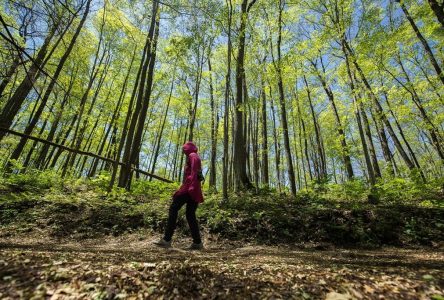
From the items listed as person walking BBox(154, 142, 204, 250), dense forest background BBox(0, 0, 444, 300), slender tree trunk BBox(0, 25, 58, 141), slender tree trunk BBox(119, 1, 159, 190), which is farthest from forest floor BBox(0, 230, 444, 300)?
slender tree trunk BBox(119, 1, 159, 190)

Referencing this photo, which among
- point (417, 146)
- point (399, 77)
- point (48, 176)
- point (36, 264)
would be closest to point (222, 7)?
point (48, 176)

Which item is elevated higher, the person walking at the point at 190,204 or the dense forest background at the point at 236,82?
the dense forest background at the point at 236,82

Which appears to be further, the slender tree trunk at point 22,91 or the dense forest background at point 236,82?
the dense forest background at point 236,82

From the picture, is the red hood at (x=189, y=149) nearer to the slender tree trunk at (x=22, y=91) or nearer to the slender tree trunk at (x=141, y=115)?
the slender tree trunk at (x=22, y=91)

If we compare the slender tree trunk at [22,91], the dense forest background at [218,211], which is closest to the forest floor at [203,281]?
the dense forest background at [218,211]

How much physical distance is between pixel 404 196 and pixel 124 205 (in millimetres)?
8980

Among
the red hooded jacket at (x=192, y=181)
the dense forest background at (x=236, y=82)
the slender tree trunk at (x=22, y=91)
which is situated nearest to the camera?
the slender tree trunk at (x=22, y=91)

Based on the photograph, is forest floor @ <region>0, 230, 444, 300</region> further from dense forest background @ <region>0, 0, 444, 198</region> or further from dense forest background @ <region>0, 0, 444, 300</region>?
dense forest background @ <region>0, 0, 444, 198</region>

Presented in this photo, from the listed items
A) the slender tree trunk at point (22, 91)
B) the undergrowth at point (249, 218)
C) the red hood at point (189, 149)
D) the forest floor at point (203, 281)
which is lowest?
the forest floor at point (203, 281)

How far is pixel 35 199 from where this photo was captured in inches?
298

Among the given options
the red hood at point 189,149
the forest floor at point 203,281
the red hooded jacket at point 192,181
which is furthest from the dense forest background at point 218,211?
the red hood at point 189,149

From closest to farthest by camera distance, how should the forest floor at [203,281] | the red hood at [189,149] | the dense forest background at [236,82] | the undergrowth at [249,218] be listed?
the forest floor at [203,281] < the red hood at [189,149] < the undergrowth at [249,218] < the dense forest background at [236,82]

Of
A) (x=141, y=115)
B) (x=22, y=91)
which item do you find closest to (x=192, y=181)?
(x=22, y=91)

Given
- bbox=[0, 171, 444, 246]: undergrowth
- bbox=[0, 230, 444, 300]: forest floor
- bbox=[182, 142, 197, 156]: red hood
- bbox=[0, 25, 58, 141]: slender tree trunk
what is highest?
bbox=[0, 25, 58, 141]: slender tree trunk
